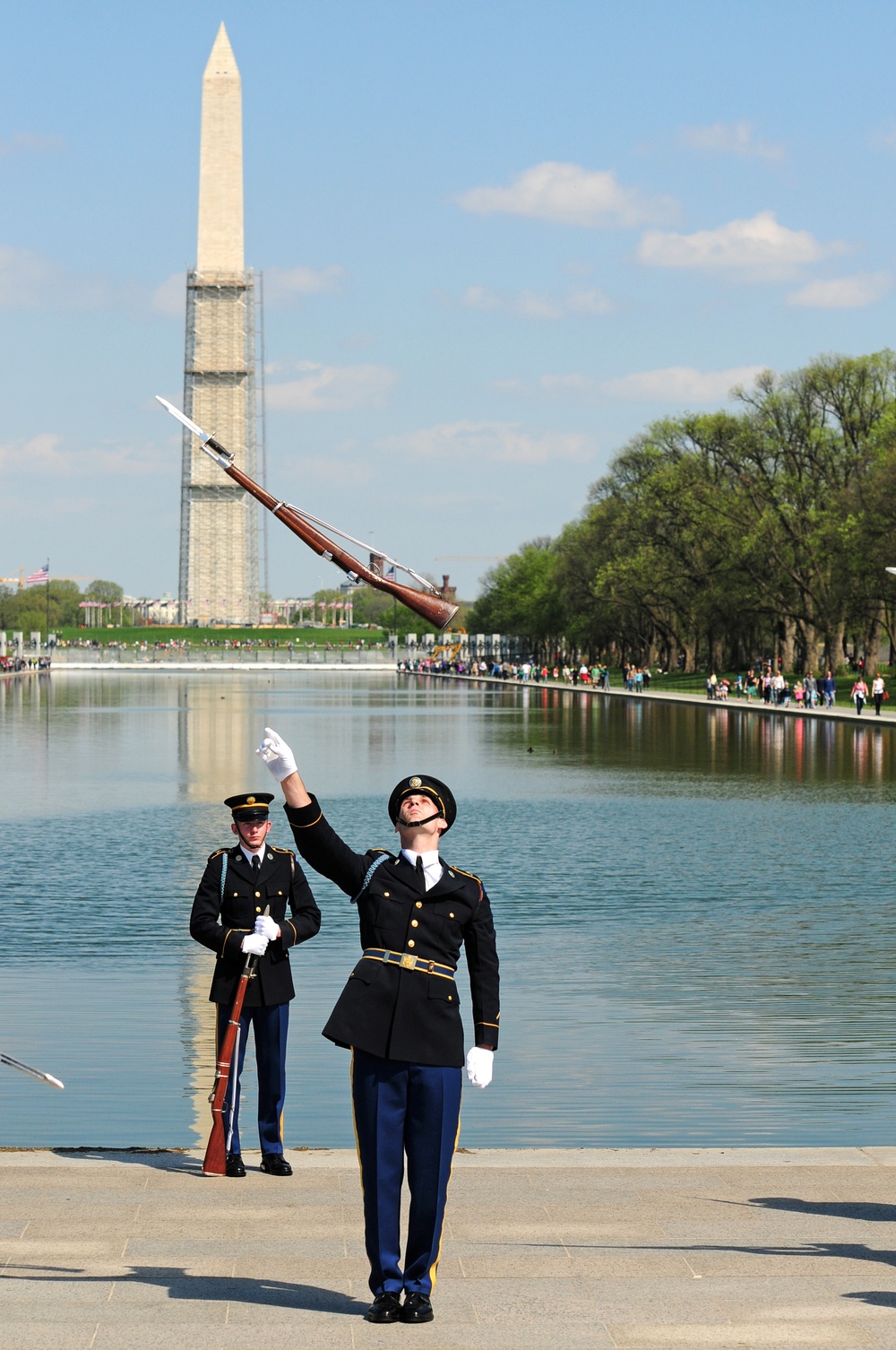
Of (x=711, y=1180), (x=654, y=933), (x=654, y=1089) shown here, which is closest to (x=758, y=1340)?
(x=711, y=1180)

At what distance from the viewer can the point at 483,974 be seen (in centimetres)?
693

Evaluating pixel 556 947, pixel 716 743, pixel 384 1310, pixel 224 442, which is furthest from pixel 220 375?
pixel 384 1310

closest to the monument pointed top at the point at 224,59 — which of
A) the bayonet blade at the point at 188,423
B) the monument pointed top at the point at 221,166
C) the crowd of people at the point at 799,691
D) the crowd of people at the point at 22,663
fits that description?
the monument pointed top at the point at 221,166

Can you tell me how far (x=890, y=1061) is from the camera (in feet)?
40.7

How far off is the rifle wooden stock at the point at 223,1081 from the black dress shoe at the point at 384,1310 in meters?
2.09

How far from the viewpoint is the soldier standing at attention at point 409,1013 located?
6.64 meters

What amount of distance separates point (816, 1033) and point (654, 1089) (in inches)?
86.7

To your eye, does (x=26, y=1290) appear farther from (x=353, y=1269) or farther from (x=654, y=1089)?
(x=654, y=1089)

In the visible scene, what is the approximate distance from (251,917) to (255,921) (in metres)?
0.22

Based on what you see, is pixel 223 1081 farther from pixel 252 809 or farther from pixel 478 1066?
pixel 478 1066

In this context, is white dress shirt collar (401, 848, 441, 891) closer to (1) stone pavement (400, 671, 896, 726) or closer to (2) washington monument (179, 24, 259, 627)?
(1) stone pavement (400, 671, 896, 726)

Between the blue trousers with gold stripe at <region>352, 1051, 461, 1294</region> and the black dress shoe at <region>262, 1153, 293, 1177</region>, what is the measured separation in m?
1.76

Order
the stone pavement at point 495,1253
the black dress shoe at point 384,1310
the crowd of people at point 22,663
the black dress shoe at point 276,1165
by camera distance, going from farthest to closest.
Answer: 1. the crowd of people at point 22,663
2. the black dress shoe at point 276,1165
3. the black dress shoe at point 384,1310
4. the stone pavement at point 495,1253

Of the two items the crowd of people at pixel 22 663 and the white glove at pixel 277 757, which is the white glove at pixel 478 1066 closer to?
the white glove at pixel 277 757
